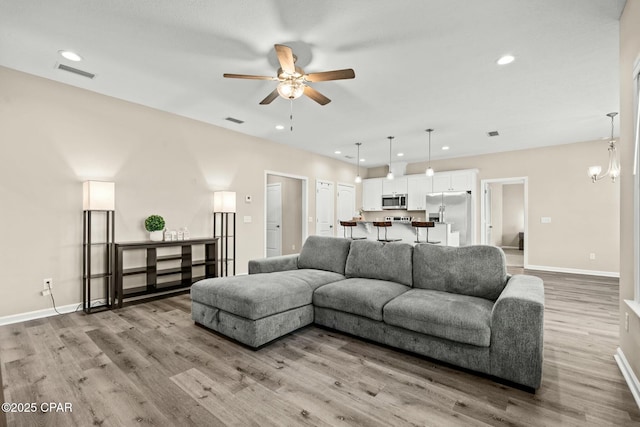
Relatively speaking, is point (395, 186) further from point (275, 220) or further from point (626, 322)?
point (626, 322)

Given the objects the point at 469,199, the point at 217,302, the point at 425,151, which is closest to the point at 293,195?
the point at 425,151

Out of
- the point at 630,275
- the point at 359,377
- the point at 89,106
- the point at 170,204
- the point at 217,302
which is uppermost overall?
the point at 89,106

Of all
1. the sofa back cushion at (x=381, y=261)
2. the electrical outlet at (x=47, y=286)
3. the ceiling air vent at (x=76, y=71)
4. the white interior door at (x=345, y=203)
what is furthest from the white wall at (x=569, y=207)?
the electrical outlet at (x=47, y=286)

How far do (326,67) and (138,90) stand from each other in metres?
2.46

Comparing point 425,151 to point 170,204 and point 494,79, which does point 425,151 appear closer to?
point 494,79

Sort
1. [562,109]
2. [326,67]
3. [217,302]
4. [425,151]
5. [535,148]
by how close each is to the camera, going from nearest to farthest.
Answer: [217,302] < [326,67] < [562,109] < [535,148] < [425,151]

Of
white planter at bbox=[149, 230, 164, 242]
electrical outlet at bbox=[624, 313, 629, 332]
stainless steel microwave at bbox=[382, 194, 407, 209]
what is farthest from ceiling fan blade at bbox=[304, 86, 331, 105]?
stainless steel microwave at bbox=[382, 194, 407, 209]

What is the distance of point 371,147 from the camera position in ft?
Result: 22.4

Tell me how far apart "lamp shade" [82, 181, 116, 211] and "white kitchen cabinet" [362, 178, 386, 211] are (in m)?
6.72

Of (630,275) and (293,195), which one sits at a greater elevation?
(293,195)

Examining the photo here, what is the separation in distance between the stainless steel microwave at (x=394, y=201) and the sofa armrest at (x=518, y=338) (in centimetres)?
628

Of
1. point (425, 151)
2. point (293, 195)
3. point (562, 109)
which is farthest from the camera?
point (293, 195)

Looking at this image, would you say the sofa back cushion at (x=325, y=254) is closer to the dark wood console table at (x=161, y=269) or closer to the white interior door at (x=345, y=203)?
the dark wood console table at (x=161, y=269)

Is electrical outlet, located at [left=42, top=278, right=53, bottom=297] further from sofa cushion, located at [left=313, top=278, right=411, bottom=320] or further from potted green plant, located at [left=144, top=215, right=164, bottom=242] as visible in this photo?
sofa cushion, located at [left=313, top=278, right=411, bottom=320]
